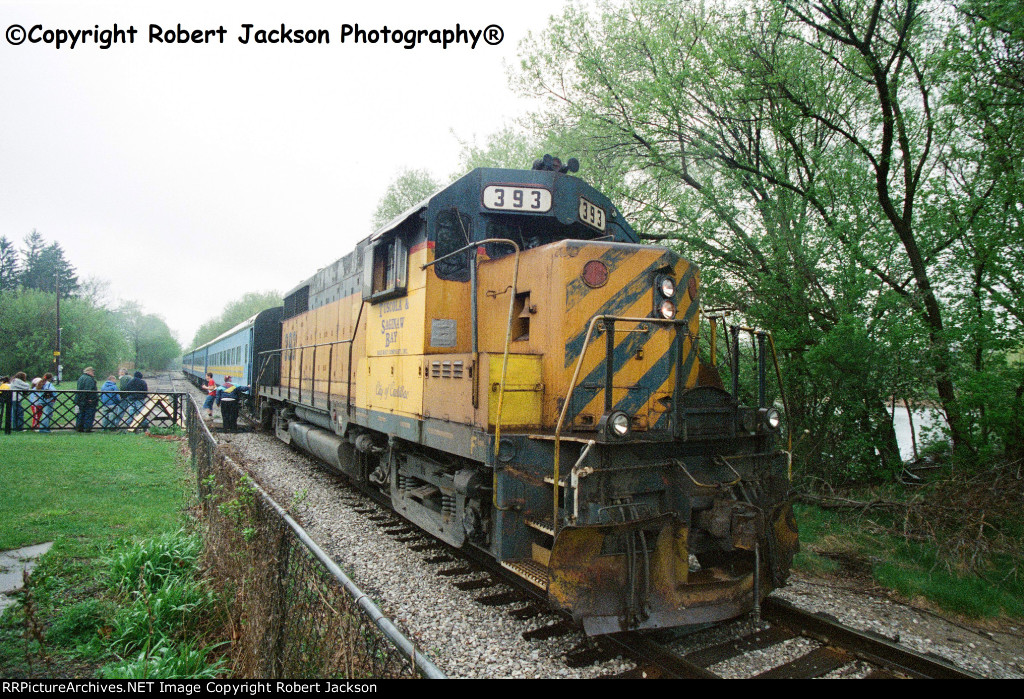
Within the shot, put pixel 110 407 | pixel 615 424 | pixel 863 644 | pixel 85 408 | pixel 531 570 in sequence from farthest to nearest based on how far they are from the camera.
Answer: pixel 110 407 < pixel 85 408 < pixel 531 570 < pixel 863 644 < pixel 615 424

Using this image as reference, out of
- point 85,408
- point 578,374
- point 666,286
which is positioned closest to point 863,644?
point 578,374

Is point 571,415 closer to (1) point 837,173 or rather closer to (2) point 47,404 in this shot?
(1) point 837,173

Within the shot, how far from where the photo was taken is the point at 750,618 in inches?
174

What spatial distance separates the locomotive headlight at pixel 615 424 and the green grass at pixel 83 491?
17.6 feet

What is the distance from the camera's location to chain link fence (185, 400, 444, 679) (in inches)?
83.7

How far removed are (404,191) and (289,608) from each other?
30.0 meters

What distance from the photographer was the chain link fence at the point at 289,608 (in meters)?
2.13

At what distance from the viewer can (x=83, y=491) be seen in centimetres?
794

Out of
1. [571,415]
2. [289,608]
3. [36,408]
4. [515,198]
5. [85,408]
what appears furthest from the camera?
[85,408]

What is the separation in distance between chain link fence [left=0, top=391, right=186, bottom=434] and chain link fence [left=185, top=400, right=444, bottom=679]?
1242 centimetres

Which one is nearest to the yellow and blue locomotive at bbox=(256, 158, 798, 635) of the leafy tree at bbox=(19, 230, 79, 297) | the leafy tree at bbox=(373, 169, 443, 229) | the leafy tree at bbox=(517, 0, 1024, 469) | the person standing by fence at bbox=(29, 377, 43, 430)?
the leafy tree at bbox=(517, 0, 1024, 469)

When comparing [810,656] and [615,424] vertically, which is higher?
[615,424]

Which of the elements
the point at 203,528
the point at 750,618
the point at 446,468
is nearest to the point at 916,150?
the point at 750,618

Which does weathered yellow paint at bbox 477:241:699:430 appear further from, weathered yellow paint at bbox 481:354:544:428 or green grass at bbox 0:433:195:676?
green grass at bbox 0:433:195:676
